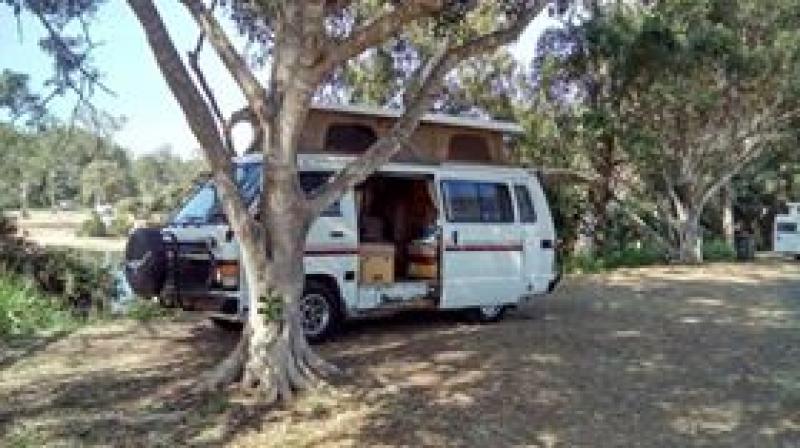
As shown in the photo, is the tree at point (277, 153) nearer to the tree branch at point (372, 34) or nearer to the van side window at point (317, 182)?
the tree branch at point (372, 34)

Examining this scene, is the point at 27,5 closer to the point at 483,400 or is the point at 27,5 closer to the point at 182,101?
the point at 182,101

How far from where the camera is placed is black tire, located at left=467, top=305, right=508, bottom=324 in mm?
13008

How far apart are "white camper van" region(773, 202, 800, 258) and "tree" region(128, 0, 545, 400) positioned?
2588 centimetres

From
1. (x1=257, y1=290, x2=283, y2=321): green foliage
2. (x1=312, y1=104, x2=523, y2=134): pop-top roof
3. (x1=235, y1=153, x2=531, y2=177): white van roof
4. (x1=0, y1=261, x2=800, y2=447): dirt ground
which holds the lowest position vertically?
(x1=0, y1=261, x2=800, y2=447): dirt ground

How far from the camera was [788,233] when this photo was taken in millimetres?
32469

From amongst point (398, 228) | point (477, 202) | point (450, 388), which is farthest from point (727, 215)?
point (450, 388)

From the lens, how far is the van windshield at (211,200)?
10.7m

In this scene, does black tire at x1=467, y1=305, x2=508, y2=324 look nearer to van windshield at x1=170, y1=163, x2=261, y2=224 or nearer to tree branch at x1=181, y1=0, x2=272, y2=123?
van windshield at x1=170, y1=163, x2=261, y2=224

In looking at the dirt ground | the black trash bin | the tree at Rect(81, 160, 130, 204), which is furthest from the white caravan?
the tree at Rect(81, 160, 130, 204)

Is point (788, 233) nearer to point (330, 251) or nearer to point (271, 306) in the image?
point (330, 251)

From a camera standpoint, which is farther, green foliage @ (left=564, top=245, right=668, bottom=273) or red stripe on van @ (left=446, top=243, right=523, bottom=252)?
green foliage @ (left=564, top=245, right=668, bottom=273)

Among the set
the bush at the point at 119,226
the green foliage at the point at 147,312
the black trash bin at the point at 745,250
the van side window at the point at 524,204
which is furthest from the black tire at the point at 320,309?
the bush at the point at 119,226

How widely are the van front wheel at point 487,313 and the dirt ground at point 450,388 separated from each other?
27cm

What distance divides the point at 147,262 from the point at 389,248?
2735 mm
